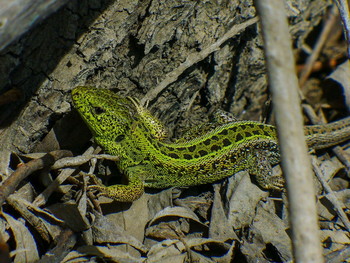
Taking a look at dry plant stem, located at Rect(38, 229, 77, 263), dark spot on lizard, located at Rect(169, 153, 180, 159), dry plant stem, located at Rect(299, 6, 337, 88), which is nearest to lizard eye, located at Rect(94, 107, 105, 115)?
dark spot on lizard, located at Rect(169, 153, 180, 159)

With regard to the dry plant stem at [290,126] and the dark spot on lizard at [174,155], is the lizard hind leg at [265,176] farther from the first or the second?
the dry plant stem at [290,126]

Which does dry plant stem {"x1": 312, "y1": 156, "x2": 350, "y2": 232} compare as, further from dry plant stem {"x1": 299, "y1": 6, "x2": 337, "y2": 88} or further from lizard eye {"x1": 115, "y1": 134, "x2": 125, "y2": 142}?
dry plant stem {"x1": 299, "y1": 6, "x2": 337, "y2": 88}

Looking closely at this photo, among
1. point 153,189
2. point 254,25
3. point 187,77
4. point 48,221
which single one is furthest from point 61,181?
point 254,25

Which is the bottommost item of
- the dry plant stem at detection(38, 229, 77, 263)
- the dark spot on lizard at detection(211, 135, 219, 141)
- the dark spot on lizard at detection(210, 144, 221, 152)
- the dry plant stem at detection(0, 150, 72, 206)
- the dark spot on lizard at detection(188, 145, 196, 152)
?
the dry plant stem at detection(38, 229, 77, 263)

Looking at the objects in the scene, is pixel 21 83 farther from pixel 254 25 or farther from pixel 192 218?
pixel 254 25

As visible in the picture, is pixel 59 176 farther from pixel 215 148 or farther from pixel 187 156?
pixel 215 148

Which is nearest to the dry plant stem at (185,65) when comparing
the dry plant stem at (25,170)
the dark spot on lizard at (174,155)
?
the dark spot on lizard at (174,155)
